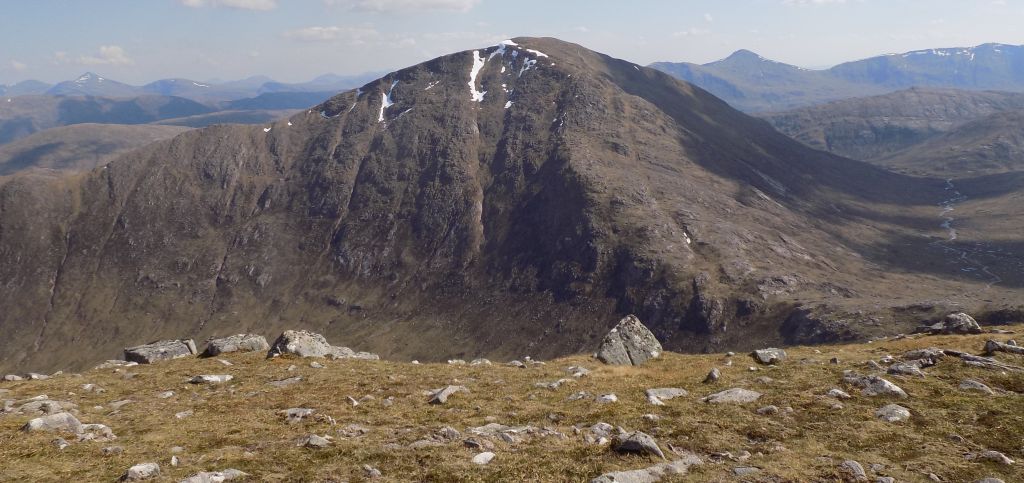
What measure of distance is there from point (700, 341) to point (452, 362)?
134m

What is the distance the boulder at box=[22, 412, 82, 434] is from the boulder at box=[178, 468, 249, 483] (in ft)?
32.0

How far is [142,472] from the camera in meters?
17.7

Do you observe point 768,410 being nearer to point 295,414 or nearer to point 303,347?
point 295,414

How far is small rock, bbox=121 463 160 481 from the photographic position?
17422 millimetres

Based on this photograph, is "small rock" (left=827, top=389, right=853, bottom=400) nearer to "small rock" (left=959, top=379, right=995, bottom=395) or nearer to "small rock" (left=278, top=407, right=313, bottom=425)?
"small rock" (left=959, top=379, right=995, bottom=395)

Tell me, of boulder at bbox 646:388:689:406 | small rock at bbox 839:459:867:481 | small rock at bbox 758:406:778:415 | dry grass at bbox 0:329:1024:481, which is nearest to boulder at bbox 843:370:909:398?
dry grass at bbox 0:329:1024:481

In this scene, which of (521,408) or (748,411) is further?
(521,408)

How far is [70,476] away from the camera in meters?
18.0

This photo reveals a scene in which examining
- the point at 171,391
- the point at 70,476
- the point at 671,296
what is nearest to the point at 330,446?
the point at 70,476

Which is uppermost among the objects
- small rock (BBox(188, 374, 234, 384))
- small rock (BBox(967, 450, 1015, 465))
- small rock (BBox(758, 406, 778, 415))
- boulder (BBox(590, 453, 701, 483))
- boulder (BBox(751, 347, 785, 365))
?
small rock (BBox(967, 450, 1015, 465))

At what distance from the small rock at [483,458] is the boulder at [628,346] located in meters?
19.5

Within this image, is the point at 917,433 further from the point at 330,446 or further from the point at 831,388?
the point at 330,446

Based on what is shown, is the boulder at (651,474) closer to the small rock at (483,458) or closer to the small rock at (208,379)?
the small rock at (483,458)

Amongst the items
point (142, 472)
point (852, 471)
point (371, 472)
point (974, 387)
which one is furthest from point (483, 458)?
point (974, 387)
